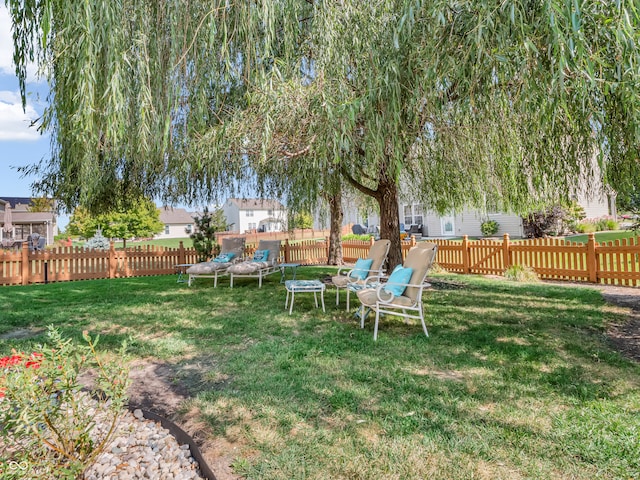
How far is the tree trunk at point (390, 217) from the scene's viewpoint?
7199 mm

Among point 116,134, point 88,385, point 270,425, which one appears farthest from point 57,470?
point 116,134

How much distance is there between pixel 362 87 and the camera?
4078mm

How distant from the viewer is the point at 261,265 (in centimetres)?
880

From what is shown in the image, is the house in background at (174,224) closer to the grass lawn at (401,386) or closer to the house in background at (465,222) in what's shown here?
the house in background at (465,222)

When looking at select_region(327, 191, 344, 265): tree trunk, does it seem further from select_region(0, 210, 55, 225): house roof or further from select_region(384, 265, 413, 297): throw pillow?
select_region(0, 210, 55, 225): house roof

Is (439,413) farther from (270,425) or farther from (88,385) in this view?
(88,385)

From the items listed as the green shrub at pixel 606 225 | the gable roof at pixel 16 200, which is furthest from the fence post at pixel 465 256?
the gable roof at pixel 16 200

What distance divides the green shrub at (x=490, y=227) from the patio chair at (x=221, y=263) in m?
14.8

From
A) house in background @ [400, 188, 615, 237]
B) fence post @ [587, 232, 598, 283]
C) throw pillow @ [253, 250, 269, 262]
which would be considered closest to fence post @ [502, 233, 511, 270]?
fence post @ [587, 232, 598, 283]

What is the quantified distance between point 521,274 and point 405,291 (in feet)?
17.2

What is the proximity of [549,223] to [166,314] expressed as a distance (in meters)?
16.5

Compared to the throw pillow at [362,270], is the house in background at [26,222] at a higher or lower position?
higher

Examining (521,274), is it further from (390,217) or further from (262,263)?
(262,263)

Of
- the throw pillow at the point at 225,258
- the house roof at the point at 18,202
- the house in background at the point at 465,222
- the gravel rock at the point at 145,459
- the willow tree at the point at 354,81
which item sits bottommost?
the gravel rock at the point at 145,459
